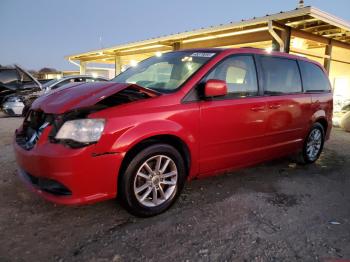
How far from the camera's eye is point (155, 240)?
Result: 2637 millimetres

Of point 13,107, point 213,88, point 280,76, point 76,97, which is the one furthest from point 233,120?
point 13,107

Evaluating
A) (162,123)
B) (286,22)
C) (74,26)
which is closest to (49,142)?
(162,123)

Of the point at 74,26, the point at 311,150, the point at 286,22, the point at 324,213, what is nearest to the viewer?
the point at 324,213

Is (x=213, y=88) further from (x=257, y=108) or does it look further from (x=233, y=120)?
(x=257, y=108)

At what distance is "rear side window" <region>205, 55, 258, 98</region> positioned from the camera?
3.58m

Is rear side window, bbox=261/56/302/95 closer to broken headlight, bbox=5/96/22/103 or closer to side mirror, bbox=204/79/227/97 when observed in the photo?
side mirror, bbox=204/79/227/97

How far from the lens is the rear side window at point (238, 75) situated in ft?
11.7

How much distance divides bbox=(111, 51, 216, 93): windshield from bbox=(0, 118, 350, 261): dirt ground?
132 centimetres

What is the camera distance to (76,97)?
296cm

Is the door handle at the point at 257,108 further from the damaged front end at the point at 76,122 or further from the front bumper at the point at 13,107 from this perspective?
the front bumper at the point at 13,107

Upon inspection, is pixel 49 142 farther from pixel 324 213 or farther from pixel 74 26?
pixel 74 26

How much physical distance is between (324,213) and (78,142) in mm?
2618

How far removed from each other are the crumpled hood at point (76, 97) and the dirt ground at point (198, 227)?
1038mm

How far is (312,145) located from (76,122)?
4106 millimetres
